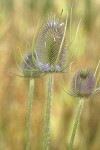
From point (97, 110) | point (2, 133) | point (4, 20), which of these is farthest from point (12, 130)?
point (4, 20)

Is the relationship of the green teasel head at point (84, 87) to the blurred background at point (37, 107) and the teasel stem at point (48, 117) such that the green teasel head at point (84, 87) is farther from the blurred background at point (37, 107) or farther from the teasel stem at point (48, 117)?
the blurred background at point (37, 107)

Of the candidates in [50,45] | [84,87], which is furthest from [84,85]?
[50,45]

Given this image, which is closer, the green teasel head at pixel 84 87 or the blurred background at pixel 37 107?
the green teasel head at pixel 84 87

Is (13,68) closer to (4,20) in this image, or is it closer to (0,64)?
(0,64)

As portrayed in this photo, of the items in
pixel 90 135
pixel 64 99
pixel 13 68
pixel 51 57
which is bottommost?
pixel 90 135

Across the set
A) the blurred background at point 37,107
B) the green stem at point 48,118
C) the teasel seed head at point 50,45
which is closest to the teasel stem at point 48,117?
the green stem at point 48,118

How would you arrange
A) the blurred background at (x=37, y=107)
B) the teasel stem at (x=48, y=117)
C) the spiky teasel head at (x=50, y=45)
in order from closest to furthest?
the teasel stem at (x=48, y=117) < the spiky teasel head at (x=50, y=45) < the blurred background at (x=37, y=107)
